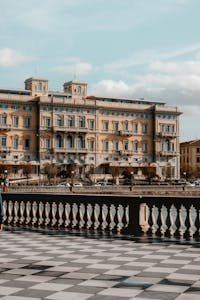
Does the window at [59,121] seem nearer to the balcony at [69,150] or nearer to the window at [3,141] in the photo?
the balcony at [69,150]

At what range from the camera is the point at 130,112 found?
379 ft

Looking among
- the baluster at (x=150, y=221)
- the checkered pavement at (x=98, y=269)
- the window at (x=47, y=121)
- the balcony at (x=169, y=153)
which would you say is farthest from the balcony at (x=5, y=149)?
the checkered pavement at (x=98, y=269)

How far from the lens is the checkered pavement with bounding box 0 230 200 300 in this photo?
21.0ft

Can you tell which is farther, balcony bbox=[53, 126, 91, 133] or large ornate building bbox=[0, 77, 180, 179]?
balcony bbox=[53, 126, 91, 133]

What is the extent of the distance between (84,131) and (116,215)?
97684 millimetres

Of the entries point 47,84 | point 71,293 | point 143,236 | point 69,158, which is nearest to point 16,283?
point 71,293

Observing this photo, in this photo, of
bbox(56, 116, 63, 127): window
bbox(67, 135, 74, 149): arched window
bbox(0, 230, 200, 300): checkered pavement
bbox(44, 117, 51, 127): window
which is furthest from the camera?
bbox(67, 135, 74, 149): arched window

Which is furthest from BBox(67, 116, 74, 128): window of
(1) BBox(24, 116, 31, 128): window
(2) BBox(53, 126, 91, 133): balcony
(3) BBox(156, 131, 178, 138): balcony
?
(3) BBox(156, 131, 178, 138): balcony

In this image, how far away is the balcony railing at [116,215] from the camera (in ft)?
39.7

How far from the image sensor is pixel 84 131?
363 feet

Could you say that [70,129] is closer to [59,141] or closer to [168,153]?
[59,141]

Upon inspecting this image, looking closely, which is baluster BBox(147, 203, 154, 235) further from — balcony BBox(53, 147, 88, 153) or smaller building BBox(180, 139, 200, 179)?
smaller building BBox(180, 139, 200, 179)

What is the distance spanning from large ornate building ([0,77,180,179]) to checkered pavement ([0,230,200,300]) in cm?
9145

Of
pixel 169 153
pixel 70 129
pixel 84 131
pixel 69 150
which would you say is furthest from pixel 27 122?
pixel 169 153
